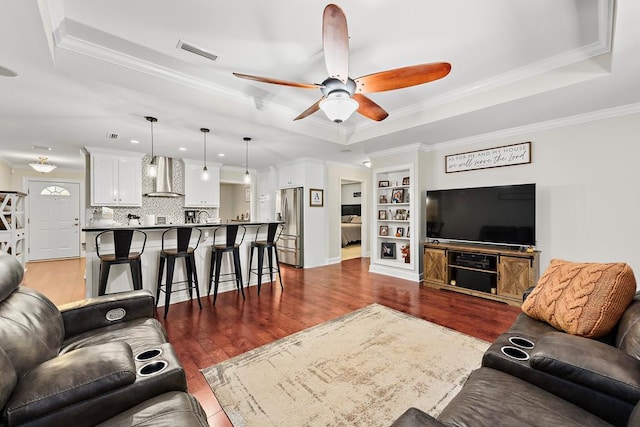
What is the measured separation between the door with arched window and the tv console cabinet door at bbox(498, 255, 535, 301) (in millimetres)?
9698

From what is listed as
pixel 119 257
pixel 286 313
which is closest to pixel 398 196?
pixel 286 313

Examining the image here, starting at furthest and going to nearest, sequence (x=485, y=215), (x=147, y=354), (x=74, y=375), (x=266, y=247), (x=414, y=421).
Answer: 1. (x=266, y=247)
2. (x=485, y=215)
3. (x=147, y=354)
4. (x=74, y=375)
5. (x=414, y=421)

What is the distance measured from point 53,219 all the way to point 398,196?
8.63 meters

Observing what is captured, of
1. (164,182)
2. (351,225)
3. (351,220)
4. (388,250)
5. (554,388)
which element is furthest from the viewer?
(351,220)

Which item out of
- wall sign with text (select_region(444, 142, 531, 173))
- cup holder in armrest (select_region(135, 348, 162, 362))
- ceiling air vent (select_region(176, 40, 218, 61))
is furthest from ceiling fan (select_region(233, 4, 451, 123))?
wall sign with text (select_region(444, 142, 531, 173))

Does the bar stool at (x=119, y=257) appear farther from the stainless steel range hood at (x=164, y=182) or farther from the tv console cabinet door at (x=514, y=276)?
the tv console cabinet door at (x=514, y=276)

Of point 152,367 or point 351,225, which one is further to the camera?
point 351,225

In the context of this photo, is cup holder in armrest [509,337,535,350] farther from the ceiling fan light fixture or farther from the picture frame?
the picture frame

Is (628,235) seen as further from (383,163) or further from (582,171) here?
(383,163)

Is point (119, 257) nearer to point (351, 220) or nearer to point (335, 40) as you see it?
point (335, 40)

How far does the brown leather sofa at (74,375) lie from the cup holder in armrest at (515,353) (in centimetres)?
143

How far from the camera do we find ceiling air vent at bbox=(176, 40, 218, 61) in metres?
2.42

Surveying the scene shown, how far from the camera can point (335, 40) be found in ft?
Result: 5.84

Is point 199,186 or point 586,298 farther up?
point 199,186
